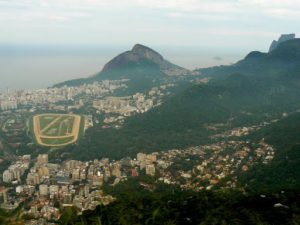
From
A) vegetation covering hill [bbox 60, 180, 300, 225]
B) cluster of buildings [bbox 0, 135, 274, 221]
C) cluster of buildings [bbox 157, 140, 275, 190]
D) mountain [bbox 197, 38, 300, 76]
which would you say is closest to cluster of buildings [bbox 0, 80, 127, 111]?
mountain [bbox 197, 38, 300, 76]

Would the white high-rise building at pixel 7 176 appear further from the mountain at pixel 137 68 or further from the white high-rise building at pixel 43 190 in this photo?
the mountain at pixel 137 68

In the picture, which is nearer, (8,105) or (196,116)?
(196,116)

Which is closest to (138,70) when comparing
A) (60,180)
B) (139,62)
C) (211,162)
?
(139,62)

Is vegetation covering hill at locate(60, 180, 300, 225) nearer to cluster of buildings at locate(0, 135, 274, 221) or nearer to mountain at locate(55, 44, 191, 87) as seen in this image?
cluster of buildings at locate(0, 135, 274, 221)

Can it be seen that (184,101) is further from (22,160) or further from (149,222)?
(149,222)

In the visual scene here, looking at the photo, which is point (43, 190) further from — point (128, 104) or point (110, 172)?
point (128, 104)

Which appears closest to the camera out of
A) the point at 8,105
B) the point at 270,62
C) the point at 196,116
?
the point at 196,116

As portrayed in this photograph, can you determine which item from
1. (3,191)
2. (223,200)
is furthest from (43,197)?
(223,200)
